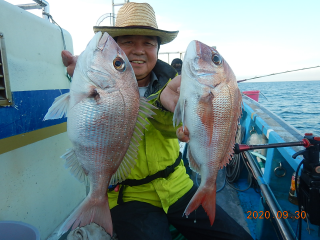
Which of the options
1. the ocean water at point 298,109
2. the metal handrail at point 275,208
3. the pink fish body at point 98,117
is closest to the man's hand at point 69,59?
the pink fish body at point 98,117

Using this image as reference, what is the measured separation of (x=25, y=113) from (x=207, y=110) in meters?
1.64

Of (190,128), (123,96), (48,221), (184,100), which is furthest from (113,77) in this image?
(48,221)

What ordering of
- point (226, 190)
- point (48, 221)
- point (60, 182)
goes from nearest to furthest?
point (48, 221) < point (60, 182) < point (226, 190)

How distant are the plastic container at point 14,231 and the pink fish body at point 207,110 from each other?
1258 millimetres

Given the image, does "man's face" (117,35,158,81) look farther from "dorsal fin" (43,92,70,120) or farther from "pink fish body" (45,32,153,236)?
"dorsal fin" (43,92,70,120)

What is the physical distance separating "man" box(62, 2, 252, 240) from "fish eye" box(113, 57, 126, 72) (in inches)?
20.2

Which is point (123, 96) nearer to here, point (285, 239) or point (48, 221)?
point (48, 221)

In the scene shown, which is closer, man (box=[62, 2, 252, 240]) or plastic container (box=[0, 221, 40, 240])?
plastic container (box=[0, 221, 40, 240])

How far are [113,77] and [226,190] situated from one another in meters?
3.58

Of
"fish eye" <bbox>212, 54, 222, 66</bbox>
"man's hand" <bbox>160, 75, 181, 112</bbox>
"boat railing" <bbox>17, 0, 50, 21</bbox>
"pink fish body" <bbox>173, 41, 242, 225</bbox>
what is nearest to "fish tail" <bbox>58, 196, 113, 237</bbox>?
"pink fish body" <bbox>173, 41, 242, 225</bbox>

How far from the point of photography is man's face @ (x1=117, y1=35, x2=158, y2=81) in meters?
2.00

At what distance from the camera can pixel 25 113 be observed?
1.90 metres

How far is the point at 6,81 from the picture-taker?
170 centimetres

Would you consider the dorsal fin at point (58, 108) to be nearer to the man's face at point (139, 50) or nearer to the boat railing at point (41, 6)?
the man's face at point (139, 50)
